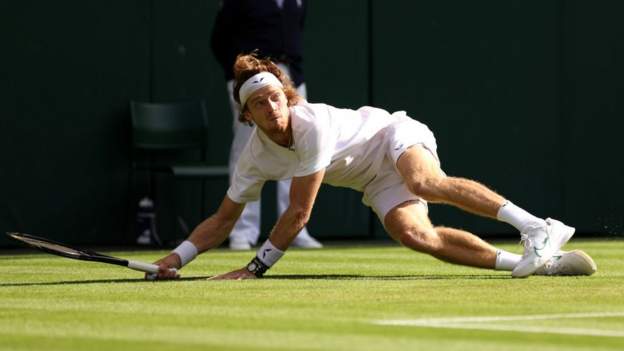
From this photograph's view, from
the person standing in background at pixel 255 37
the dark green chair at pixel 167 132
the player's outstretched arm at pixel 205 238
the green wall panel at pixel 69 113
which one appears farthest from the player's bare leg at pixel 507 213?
the green wall panel at pixel 69 113

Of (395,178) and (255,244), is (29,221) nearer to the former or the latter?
(255,244)

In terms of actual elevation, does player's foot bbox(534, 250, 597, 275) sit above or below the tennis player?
below

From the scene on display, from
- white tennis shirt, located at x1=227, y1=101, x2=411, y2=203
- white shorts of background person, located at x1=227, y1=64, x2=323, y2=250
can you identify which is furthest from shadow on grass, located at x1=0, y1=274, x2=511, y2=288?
white shorts of background person, located at x1=227, y1=64, x2=323, y2=250

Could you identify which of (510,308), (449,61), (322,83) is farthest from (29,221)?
(510,308)

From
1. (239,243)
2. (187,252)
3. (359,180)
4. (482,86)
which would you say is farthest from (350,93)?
(187,252)

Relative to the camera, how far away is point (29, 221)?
14.7 m

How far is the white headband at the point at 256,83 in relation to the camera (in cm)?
873

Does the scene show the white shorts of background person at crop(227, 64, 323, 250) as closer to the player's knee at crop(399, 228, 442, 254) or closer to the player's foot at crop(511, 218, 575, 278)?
the player's knee at crop(399, 228, 442, 254)

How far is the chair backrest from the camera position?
15125mm

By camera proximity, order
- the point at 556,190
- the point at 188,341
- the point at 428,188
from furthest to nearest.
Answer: the point at 556,190 < the point at 428,188 < the point at 188,341

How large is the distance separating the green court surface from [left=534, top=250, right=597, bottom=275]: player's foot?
0.31 ft

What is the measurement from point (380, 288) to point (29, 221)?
7083 mm

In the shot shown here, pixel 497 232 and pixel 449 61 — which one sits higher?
pixel 449 61

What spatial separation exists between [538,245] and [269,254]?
→ 4.88ft
